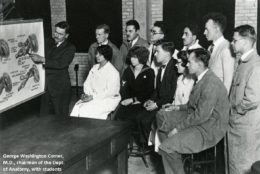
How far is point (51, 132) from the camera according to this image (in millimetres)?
3607

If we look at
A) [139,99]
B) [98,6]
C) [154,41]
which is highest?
[98,6]

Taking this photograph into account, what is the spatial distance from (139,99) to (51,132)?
78.6 inches

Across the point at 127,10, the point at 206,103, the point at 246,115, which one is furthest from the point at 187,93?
the point at 127,10

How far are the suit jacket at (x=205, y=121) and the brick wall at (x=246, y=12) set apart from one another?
14.4 ft

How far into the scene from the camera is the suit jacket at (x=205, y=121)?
13.0ft

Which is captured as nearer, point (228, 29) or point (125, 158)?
point (125, 158)

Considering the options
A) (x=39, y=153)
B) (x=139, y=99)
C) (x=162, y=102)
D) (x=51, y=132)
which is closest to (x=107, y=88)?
(x=139, y=99)

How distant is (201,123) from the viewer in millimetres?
4039

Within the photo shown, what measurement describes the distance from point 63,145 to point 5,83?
0.70 m

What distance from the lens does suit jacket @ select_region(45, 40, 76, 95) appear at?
567 centimetres

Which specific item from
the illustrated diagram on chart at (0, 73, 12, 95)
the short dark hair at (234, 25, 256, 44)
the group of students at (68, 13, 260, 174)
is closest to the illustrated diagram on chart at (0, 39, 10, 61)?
the illustrated diagram on chart at (0, 73, 12, 95)

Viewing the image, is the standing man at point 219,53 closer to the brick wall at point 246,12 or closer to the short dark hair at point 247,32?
the short dark hair at point 247,32

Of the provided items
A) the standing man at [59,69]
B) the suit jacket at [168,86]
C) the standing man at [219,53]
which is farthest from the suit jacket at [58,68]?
the standing man at [219,53]

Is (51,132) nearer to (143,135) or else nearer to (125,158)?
(125,158)
